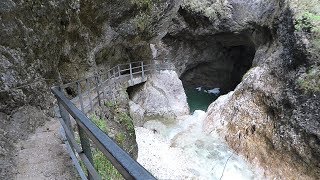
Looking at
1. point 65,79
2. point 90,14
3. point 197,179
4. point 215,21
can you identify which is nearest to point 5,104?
point 65,79

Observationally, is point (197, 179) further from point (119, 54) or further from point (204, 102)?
point (204, 102)

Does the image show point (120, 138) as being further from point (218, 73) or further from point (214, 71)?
point (218, 73)

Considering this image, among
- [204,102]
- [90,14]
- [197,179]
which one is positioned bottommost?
[204,102]

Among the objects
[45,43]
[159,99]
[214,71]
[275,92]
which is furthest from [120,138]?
[214,71]

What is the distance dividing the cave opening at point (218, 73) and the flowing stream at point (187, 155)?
39.3 ft

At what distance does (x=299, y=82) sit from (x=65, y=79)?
343 inches

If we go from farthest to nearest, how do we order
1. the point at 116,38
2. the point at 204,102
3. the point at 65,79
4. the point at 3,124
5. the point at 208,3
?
the point at 204,102 < the point at 208,3 < the point at 116,38 < the point at 65,79 < the point at 3,124

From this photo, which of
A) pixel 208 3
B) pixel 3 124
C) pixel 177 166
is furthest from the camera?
pixel 208 3

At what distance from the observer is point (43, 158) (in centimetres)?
439

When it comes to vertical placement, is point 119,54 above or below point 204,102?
above

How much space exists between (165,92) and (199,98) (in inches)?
395

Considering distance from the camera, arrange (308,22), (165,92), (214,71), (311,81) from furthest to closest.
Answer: (214,71)
(165,92)
(308,22)
(311,81)

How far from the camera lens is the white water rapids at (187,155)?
10992mm

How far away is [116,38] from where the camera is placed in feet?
42.1
